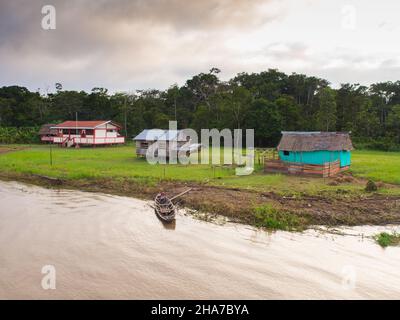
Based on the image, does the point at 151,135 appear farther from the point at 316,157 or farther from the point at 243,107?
the point at 243,107

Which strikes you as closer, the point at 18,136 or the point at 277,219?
the point at 277,219

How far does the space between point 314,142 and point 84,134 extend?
104ft

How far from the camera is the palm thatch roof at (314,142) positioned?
24328 millimetres

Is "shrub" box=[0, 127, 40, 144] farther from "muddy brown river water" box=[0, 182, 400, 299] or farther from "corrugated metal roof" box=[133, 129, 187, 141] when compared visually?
"muddy brown river water" box=[0, 182, 400, 299]

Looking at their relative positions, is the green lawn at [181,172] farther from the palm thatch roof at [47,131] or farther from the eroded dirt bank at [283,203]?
the palm thatch roof at [47,131]

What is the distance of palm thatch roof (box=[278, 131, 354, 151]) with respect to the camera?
2433cm

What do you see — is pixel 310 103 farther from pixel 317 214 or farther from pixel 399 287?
pixel 399 287

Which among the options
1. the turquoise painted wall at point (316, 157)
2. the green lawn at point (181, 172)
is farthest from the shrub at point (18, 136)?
the turquoise painted wall at point (316, 157)

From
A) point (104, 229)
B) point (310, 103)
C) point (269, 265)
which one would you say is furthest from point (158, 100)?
point (269, 265)

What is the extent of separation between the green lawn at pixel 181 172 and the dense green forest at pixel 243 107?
17452mm

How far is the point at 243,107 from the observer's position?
158 feet

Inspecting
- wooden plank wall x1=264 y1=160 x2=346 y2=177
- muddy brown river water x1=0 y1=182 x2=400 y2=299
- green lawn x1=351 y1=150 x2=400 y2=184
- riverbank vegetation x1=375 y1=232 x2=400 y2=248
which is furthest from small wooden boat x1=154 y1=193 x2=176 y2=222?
green lawn x1=351 y1=150 x2=400 y2=184

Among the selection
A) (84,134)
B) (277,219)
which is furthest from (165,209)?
(84,134)

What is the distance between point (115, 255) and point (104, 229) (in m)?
2.82
